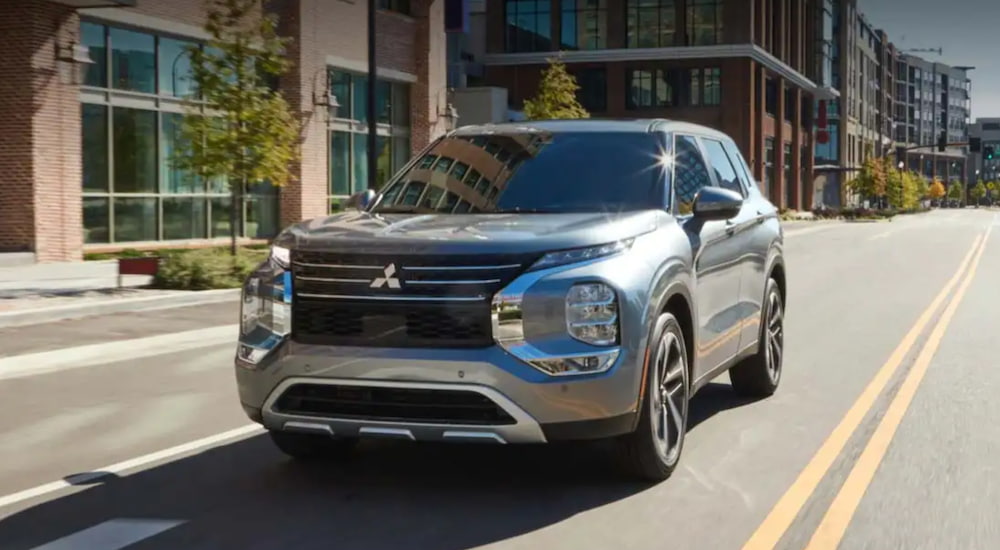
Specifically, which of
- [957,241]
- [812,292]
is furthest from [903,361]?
[957,241]

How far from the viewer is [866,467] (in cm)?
669

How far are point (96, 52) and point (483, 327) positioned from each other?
2122 cm

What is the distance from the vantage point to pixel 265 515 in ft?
18.4

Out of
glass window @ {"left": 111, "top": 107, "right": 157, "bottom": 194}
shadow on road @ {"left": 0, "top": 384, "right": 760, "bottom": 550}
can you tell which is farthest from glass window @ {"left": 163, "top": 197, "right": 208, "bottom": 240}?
shadow on road @ {"left": 0, "top": 384, "right": 760, "bottom": 550}

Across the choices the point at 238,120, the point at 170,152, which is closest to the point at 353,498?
the point at 238,120

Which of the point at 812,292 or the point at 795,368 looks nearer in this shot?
the point at 795,368

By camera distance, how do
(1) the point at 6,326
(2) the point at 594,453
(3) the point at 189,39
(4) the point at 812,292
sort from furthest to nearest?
1. (3) the point at 189,39
2. (4) the point at 812,292
3. (1) the point at 6,326
4. (2) the point at 594,453

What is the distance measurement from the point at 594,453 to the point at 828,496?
4.52 feet

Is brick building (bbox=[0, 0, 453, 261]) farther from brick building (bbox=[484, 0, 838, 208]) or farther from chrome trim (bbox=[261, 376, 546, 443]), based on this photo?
brick building (bbox=[484, 0, 838, 208])

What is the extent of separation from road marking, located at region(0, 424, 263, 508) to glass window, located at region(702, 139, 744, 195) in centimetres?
332

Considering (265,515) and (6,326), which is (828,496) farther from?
(6,326)

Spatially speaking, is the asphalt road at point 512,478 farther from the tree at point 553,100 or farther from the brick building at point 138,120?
the tree at point 553,100

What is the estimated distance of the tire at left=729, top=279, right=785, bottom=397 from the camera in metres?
8.81

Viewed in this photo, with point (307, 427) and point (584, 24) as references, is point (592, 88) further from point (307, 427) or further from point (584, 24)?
point (307, 427)
